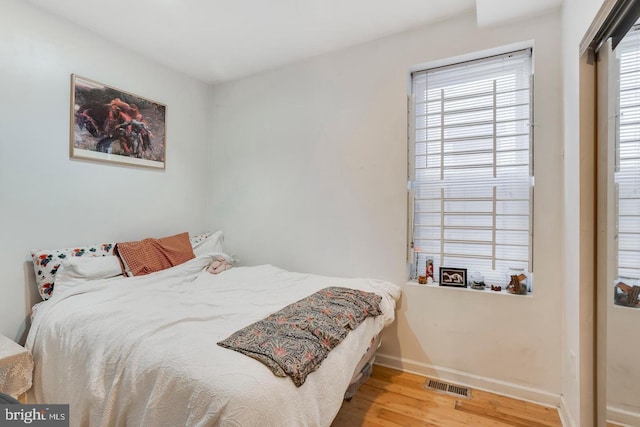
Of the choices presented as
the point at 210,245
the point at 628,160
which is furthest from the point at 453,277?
the point at 210,245

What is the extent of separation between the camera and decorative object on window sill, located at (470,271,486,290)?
218cm

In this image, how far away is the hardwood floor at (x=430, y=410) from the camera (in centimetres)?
175

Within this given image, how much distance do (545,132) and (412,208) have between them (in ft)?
3.28

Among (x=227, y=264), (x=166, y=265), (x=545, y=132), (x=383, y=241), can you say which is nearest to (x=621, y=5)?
(x=545, y=132)

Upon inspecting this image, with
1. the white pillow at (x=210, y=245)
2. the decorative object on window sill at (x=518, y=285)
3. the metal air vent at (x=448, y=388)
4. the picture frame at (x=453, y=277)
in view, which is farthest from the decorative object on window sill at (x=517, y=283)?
the white pillow at (x=210, y=245)

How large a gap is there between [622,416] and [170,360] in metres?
1.77

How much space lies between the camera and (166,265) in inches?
101

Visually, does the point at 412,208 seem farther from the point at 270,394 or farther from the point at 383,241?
the point at 270,394

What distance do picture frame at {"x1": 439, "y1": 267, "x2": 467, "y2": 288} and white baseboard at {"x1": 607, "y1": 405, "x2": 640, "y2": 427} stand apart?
1.00 metres
